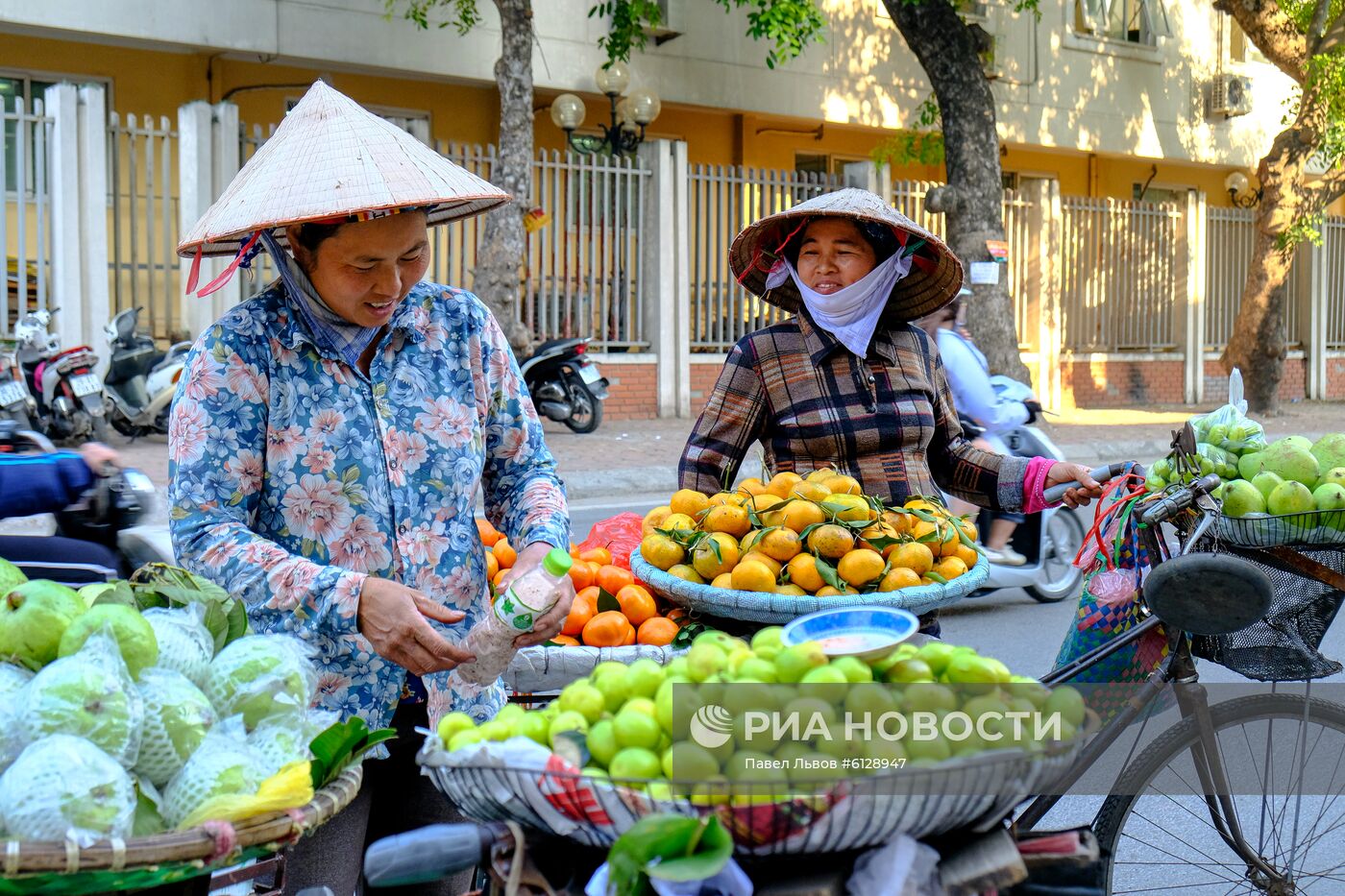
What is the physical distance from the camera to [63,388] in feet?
34.9

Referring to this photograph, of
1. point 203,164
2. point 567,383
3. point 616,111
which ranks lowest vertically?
point 567,383

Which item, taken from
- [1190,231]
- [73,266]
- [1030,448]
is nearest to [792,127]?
[1190,231]

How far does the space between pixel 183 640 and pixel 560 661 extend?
3.54ft

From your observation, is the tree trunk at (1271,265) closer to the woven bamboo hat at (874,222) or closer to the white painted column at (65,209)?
the white painted column at (65,209)

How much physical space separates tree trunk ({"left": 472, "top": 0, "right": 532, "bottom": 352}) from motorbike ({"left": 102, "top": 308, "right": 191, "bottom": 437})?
2.68 m

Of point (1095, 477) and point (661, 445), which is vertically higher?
point (1095, 477)

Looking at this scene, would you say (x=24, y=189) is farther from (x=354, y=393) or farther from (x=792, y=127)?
(x=354, y=393)

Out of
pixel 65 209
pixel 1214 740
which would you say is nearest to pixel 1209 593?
pixel 1214 740

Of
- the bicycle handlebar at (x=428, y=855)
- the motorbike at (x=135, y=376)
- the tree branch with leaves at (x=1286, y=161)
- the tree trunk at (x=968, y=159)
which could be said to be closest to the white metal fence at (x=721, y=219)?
the tree trunk at (x=968, y=159)

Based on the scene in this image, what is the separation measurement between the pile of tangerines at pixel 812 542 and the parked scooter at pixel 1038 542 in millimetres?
4111

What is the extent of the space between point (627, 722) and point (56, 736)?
0.71 metres

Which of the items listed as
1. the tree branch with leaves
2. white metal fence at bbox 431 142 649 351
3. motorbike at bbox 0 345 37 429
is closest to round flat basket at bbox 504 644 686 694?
motorbike at bbox 0 345 37 429

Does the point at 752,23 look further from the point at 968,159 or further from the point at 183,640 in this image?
the point at 183,640

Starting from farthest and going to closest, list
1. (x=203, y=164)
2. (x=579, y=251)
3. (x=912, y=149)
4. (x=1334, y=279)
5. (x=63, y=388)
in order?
(x=1334, y=279) < (x=912, y=149) < (x=579, y=251) < (x=203, y=164) < (x=63, y=388)
